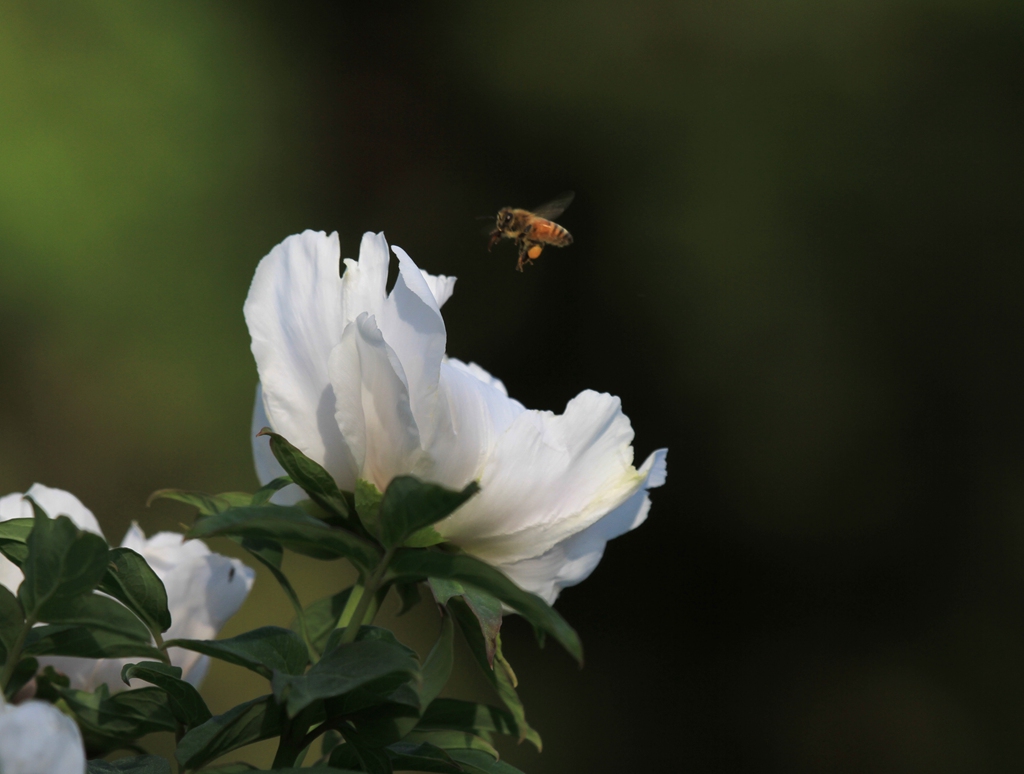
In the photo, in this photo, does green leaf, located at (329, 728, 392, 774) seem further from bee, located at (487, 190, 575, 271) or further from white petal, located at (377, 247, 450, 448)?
bee, located at (487, 190, 575, 271)

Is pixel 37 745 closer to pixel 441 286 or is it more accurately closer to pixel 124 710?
pixel 124 710

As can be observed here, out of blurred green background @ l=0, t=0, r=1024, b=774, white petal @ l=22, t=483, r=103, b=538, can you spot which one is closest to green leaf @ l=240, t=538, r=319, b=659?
white petal @ l=22, t=483, r=103, b=538

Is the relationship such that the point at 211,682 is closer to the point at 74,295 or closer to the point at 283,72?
the point at 74,295

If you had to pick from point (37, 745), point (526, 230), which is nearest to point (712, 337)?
point (526, 230)

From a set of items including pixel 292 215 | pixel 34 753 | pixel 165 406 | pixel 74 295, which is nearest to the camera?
pixel 34 753

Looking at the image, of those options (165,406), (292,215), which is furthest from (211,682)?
(292,215)
